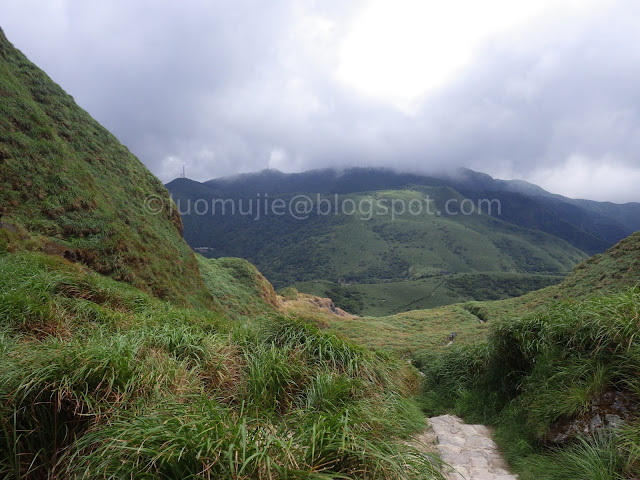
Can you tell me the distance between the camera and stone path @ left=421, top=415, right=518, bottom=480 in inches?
179

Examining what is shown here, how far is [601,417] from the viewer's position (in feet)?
14.9

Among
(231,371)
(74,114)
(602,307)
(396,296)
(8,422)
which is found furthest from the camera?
(396,296)

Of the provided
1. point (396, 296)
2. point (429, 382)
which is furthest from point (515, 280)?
point (429, 382)

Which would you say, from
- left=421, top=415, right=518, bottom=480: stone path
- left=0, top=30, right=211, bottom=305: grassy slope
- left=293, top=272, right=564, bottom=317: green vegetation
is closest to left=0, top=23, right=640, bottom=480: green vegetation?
left=421, top=415, right=518, bottom=480: stone path

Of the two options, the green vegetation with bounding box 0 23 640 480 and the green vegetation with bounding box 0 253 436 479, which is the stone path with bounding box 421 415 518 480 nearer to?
the green vegetation with bounding box 0 23 640 480

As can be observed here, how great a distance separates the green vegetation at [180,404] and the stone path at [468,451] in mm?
552

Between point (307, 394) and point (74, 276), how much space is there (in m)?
6.76

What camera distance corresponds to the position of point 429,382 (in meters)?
9.33

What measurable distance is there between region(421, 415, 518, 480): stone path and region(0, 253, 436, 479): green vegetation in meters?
0.55

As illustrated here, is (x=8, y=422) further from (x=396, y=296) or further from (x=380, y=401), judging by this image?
(x=396, y=296)

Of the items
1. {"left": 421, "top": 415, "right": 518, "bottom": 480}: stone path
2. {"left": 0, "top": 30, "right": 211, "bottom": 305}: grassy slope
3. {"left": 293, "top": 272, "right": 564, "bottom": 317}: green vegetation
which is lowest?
{"left": 293, "top": 272, "right": 564, "bottom": 317}: green vegetation

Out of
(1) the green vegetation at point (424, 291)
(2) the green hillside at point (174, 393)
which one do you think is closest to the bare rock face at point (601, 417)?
(2) the green hillside at point (174, 393)

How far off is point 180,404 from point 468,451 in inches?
178

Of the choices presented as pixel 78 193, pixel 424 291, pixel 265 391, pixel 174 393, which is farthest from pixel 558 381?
pixel 424 291
